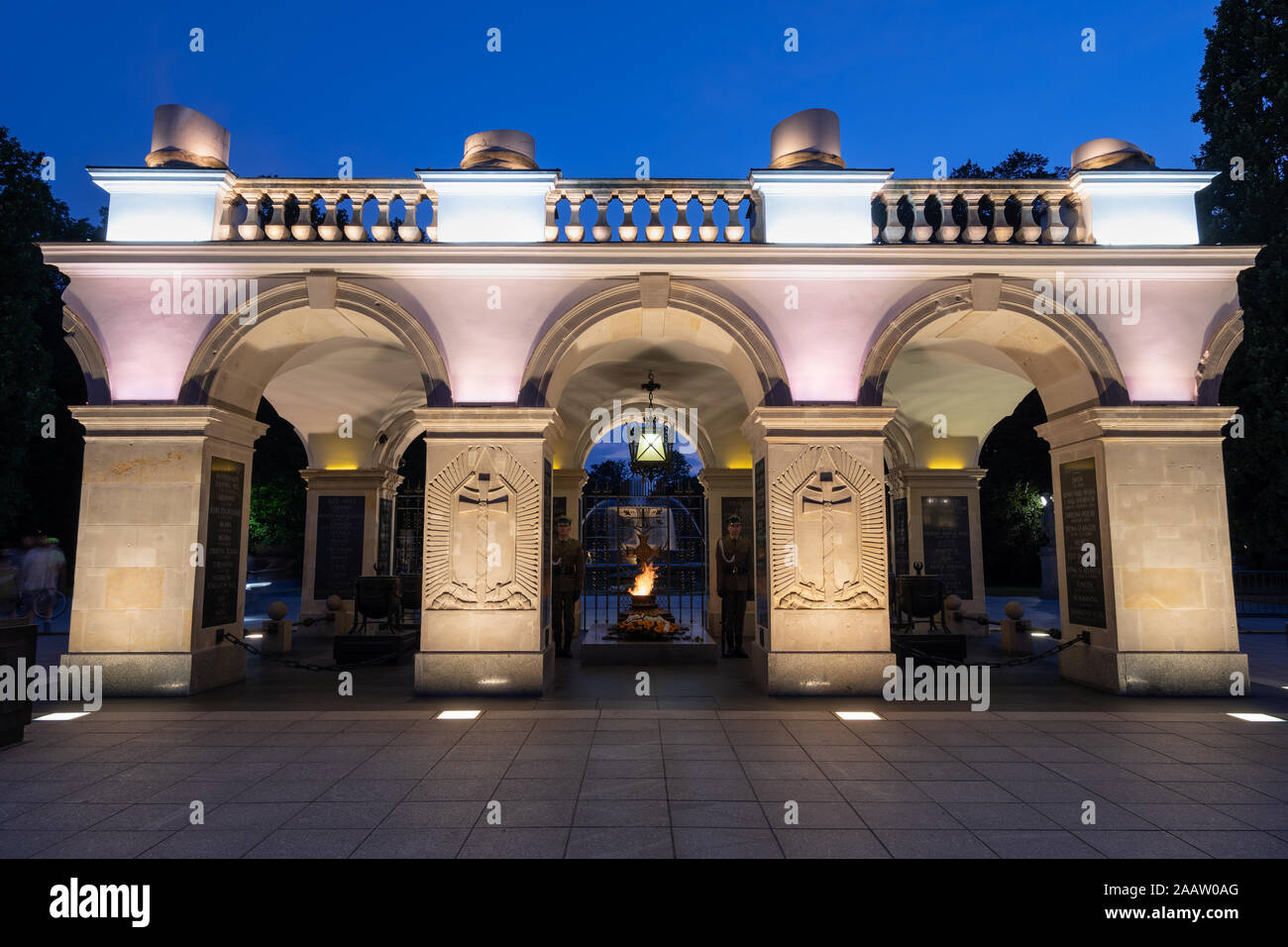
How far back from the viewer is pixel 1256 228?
15336 mm

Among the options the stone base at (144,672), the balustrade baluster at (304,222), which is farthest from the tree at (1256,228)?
the stone base at (144,672)

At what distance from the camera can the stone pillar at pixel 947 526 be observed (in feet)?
45.5

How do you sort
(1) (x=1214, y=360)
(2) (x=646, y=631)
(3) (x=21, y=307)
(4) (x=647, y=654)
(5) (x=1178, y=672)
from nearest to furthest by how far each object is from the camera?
1. (5) (x=1178, y=672)
2. (1) (x=1214, y=360)
3. (4) (x=647, y=654)
4. (2) (x=646, y=631)
5. (3) (x=21, y=307)

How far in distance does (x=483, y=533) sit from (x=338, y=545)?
734 centimetres

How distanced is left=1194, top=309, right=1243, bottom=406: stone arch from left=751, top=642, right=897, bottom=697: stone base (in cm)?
484

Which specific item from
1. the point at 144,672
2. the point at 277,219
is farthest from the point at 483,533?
the point at 277,219

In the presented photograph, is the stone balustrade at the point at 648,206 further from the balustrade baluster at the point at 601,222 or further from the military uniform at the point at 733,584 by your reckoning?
the military uniform at the point at 733,584

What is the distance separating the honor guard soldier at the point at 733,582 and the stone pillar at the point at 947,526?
4.85m

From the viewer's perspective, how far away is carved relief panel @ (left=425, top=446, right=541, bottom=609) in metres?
7.67

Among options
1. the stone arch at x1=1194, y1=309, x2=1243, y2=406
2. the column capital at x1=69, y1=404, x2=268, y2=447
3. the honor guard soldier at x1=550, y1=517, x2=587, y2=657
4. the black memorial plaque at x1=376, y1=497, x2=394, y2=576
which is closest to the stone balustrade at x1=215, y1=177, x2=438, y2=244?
the column capital at x1=69, y1=404, x2=268, y2=447

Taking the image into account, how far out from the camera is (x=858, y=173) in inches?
322

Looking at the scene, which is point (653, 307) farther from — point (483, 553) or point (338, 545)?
point (338, 545)

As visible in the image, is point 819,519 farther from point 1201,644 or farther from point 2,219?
point 2,219
